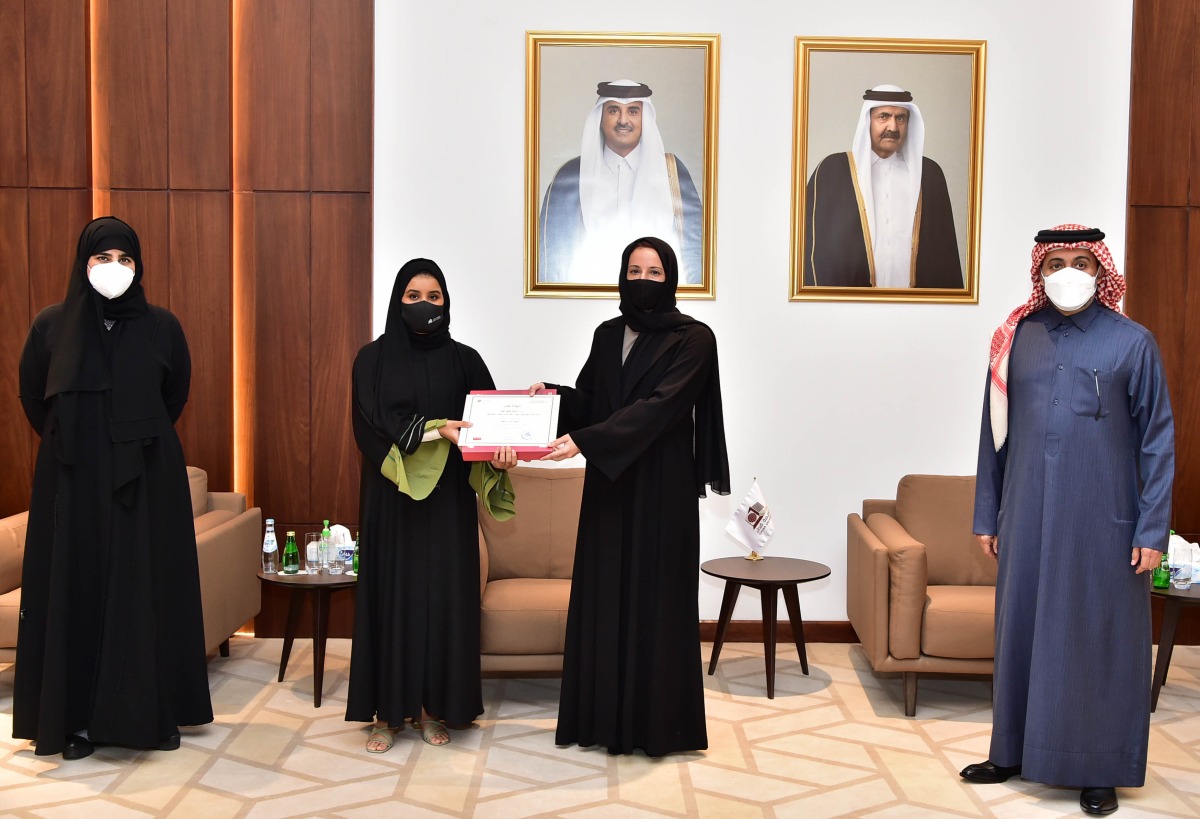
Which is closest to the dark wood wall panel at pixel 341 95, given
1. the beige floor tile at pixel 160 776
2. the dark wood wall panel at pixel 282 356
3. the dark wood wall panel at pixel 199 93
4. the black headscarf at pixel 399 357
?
the dark wood wall panel at pixel 282 356

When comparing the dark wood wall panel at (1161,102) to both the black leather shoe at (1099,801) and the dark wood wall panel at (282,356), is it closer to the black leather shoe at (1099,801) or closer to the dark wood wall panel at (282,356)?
the black leather shoe at (1099,801)

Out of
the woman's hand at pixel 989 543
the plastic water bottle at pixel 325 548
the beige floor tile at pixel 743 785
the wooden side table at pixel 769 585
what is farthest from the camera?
the plastic water bottle at pixel 325 548

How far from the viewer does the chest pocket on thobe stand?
138 inches

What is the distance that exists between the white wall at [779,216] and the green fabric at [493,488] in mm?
1414

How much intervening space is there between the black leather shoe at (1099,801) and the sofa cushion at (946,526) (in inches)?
59.9

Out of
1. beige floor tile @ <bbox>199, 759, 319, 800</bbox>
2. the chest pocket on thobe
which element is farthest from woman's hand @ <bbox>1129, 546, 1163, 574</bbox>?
beige floor tile @ <bbox>199, 759, 319, 800</bbox>

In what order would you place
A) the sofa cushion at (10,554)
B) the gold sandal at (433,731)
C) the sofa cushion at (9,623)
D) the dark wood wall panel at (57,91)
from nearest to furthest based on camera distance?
the gold sandal at (433,731) < the sofa cushion at (9,623) < the sofa cushion at (10,554) < the dark wood wall panel at (57,91)

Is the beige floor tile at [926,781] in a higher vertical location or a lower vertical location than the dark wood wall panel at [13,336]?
lower

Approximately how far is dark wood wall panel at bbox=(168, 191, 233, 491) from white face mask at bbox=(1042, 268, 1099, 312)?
389 centimetres

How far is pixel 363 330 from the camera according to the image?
215 inches

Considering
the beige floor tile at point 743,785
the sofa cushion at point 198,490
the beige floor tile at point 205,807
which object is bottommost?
the beige floor tile at point 743,785

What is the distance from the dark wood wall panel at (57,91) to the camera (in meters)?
5.33

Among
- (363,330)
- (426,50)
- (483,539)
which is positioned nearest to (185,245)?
(363,330)

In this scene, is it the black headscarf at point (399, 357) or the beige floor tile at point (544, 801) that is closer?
the beige floor tile at point (544, 801)
